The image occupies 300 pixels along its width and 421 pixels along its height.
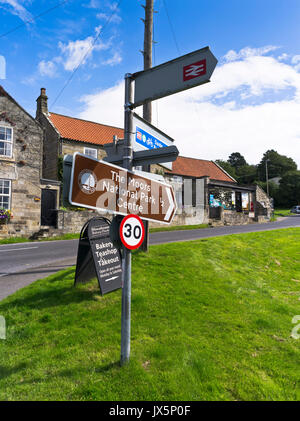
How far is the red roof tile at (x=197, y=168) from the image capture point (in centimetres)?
3392

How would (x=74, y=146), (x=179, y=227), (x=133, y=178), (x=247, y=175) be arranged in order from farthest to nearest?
(x=247, y=175) → (x=74, y=146) → (x=179, y=227) → (x=133, y=178)

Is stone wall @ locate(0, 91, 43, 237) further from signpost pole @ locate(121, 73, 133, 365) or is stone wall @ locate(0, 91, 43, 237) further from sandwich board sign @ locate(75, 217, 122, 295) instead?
signpost pole @ locate(121, 73, 133, 365)

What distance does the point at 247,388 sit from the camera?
10.0 feet

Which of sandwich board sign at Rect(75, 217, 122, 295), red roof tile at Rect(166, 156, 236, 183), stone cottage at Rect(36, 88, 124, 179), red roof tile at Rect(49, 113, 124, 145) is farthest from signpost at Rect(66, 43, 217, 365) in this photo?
red roof tile at Rect(166, 156, 236, 183)

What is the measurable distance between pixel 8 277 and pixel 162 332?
538 cm

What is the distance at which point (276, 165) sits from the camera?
82.2 m

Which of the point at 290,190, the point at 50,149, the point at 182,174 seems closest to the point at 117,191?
the point at 50,149

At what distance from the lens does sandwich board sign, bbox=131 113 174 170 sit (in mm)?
3449

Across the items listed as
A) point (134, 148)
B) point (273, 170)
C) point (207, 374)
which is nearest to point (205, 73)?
point (134, 148)

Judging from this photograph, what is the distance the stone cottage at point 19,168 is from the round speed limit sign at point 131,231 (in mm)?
16054

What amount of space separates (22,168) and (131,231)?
689 inches

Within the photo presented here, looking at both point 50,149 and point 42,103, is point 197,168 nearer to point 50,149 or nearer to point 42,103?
point 50,149

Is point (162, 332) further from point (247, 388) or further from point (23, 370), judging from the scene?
point (23, 370)
